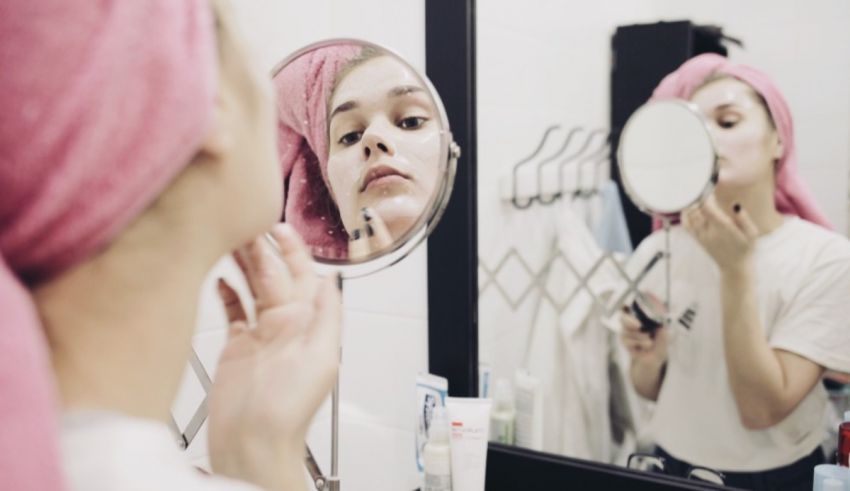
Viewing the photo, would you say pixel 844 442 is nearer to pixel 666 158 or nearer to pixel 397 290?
pixel 666 158

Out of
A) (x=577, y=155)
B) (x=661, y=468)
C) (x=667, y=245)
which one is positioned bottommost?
(x=661, y=468)

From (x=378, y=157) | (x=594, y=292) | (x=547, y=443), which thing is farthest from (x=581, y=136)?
(x=547, y=443)

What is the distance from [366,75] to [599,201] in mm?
387

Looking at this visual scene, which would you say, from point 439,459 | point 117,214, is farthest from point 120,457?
point 439,459

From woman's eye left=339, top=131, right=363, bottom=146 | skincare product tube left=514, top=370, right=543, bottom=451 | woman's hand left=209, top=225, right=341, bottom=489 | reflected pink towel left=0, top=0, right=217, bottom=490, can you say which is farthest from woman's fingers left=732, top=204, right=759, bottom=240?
reflected pink towel left=0, top=0, right=217, bottom=490

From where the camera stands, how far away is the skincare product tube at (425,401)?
3.63 ft

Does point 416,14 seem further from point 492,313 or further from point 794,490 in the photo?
point 794,490

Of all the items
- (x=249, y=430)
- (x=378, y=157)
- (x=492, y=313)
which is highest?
(x=378, y=157)

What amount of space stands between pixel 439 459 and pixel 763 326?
1.47 feet

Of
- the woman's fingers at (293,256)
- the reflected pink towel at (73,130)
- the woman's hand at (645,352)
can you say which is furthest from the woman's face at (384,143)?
the reflected pink towel at (73,130)

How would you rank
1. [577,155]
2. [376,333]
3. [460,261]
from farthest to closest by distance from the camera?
[376,333] → [460,261] → [577,155]

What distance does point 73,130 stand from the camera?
367mm

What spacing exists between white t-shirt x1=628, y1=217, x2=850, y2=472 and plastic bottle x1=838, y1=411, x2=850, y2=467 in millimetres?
24

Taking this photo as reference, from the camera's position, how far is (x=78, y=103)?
0.37 meters
